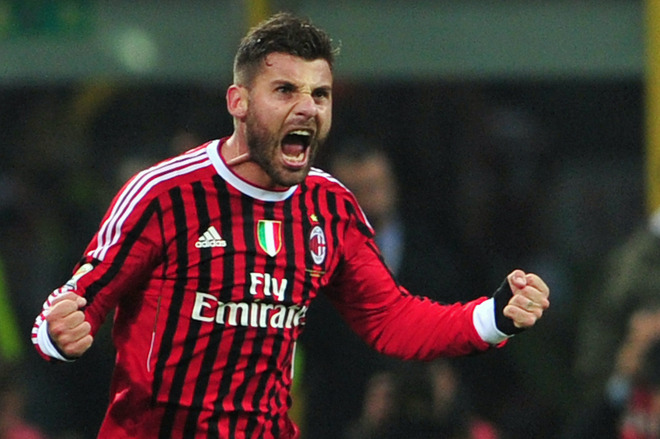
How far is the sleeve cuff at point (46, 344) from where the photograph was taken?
13.9 ft

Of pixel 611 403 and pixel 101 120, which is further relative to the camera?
pixel 101 120

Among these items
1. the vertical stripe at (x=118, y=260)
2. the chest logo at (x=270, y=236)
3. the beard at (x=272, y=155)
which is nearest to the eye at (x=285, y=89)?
the beard at (x=272, y=155)

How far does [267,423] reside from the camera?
456cm

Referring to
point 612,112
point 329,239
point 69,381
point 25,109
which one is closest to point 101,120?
point 25,109

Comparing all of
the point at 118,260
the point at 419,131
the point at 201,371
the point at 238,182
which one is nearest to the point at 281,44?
the point at 238,182

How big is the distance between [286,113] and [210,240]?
0.42 m

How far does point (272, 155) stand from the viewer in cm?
446

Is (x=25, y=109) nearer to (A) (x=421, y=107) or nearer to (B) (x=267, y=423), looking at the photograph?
(A) (x=421, y=107)

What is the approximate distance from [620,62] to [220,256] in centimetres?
423

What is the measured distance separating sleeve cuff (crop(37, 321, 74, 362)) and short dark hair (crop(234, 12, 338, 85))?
903 millimetres

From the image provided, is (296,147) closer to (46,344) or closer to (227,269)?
(227,269)

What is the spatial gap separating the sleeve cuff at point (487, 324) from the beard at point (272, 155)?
688mm

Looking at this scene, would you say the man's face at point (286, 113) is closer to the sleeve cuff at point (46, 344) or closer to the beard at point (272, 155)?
the beard at point (272, 155)

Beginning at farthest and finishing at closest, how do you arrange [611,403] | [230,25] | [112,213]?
[230,25] → [611,403] → [112,213]
